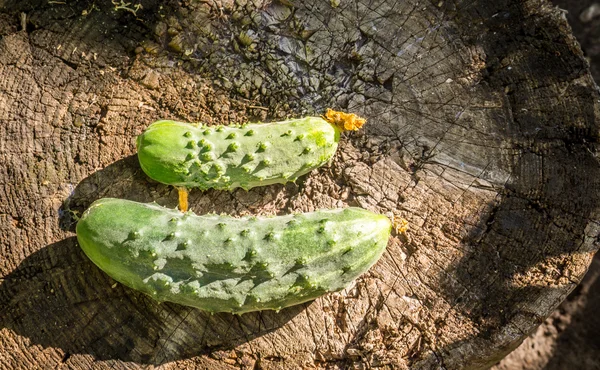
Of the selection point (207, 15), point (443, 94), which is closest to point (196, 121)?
point (207, 15)

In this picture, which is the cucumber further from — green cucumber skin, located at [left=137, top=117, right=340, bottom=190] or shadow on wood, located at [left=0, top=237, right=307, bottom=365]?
shadow on wood, located at [left=0, top=237, right=307, bottom=365]

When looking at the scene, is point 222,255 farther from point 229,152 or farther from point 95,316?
point 95,316

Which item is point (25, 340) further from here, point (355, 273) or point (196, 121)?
point (355, 273)

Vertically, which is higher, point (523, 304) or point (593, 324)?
point (523, 304)

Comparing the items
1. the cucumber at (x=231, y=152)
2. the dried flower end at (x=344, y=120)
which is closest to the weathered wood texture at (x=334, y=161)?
the dried flower end at (x=344, y=120)

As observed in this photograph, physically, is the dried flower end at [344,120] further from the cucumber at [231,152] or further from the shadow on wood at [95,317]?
the shadow on wood at [95,317]

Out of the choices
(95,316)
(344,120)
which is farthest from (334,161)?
(95,316)
